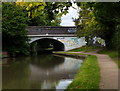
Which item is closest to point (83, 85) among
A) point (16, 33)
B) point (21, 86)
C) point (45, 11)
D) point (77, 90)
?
point (77, 90)

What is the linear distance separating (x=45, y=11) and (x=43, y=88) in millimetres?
5039

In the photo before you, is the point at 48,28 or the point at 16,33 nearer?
the point at 16,33

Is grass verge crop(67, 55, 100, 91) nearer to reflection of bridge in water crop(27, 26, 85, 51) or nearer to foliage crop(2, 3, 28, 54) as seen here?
foliage crop(2, 3, 28, 54)

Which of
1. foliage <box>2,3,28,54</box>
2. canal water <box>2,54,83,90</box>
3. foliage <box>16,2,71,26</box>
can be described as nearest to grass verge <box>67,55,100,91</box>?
canal water <box>2,54,83,90</box>

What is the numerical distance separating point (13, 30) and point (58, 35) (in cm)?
1147

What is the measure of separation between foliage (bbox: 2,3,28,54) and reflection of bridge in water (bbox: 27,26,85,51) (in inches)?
261

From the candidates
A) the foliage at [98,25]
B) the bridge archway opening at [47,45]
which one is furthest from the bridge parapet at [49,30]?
the foliage at [98,25]

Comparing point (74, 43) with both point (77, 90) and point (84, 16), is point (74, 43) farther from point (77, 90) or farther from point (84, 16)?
point (77, 90)

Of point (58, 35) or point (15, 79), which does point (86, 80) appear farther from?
point (58, 35)

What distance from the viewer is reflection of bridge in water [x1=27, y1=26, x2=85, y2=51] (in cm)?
3562

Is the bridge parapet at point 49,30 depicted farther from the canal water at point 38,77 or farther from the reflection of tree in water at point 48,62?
the canal water at point 38,77

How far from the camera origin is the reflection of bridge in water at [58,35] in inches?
1403

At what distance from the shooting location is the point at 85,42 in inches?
1497

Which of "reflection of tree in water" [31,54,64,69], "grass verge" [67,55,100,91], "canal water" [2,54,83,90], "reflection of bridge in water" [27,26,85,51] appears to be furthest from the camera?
"reflection of bridge in water" [27,26,85,51]
